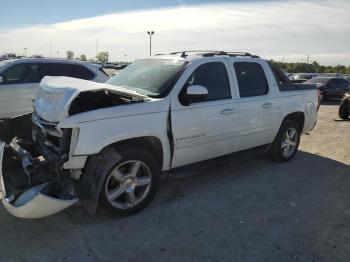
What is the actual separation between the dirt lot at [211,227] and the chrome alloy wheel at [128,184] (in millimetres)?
204

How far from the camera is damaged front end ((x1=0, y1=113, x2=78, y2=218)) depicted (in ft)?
11.4

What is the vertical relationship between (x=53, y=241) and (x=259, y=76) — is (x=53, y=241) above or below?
below

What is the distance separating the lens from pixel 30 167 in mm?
3875

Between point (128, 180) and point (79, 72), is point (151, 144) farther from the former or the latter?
point (79, 72)

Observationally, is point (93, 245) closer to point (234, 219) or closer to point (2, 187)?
point (2, 187)

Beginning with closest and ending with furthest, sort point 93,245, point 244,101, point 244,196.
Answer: point 93,245 → point 244,196 → point 244,101

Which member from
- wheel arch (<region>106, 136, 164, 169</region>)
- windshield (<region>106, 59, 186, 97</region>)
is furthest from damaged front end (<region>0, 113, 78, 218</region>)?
windshield (<region>106, 59, 186, 97</region>)

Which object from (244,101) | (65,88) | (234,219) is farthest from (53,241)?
(244,101)

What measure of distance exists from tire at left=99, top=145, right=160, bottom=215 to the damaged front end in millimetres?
426

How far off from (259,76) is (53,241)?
386 centimetres

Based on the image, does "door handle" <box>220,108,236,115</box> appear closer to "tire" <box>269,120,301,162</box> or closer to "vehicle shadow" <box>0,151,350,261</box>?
"vehicle shadow" <box>0,151,350,261</box>

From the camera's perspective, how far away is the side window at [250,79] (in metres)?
5.37

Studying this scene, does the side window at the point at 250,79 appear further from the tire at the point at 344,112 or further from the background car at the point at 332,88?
the background car at the point at 332,88

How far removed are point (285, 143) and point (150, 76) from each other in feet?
9.57
